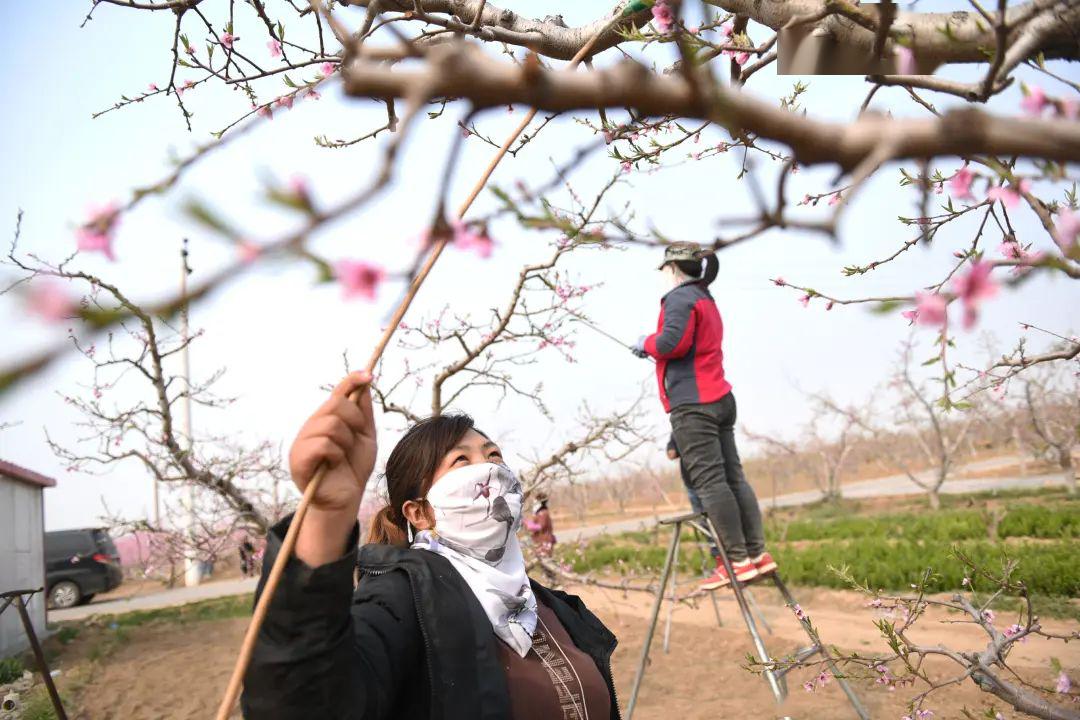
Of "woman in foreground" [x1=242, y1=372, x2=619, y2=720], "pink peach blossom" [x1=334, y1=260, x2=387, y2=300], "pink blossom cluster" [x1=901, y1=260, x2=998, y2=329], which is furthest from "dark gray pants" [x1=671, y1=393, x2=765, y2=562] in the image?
"pink peach blossom" [x1=334, y1=260, x2=387, y2=300]

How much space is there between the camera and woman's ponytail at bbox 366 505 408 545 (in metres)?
2.14

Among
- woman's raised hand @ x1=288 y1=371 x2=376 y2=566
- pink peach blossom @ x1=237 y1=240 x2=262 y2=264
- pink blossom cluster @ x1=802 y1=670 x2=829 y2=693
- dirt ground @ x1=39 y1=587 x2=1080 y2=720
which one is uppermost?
pink peach blossom @ x1=237 y1=240 x2=262 y2=264

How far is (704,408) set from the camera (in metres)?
4.02

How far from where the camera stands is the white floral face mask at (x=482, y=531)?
194 cm

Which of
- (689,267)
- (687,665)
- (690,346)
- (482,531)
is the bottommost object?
(687,665)

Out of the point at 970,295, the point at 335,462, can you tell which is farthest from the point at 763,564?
the point at 970,295

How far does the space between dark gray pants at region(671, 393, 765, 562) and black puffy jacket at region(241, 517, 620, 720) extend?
189 centimetres

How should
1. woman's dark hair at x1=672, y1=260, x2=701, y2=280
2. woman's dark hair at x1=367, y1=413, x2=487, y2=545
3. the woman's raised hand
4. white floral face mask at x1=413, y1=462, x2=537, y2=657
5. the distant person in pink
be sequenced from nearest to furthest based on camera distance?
the woman's raised hand < white floral face mask at x1=413, y1=462, x2=537, y2=657 < woman's dark hair at x1=367, y1=413, x2=487, y2=545 < woman's dark hair at x1=672, y1=260, x2=701, y2=280 < the distant person in pink

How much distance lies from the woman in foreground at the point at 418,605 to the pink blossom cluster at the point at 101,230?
17.5 inches

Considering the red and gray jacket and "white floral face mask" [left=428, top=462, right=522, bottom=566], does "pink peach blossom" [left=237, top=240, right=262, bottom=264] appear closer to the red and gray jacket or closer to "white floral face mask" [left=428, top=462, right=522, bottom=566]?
"white floral face mask" [left=428, top=462, right=522, bottom=566]

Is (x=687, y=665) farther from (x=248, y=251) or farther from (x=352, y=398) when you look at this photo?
(x=248, y=251)

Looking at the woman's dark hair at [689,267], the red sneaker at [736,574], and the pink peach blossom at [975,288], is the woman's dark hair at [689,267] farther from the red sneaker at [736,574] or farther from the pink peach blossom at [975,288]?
the pink peach blossom at [975,288]

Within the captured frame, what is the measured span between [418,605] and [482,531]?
1.16 ft

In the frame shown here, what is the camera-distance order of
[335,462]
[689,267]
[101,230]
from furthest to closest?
[689,267] < [335,462] < [101,230]
